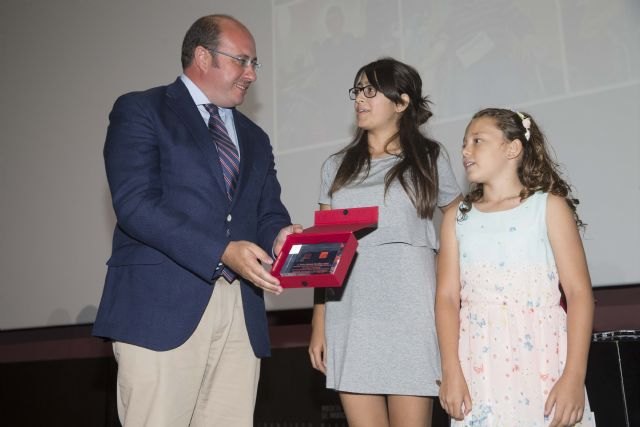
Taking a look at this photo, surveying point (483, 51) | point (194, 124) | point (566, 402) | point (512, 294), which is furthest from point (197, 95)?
point (483, 51)

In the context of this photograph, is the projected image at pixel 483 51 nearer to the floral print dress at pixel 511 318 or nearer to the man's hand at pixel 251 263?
the floral print dress at pixel 511 318

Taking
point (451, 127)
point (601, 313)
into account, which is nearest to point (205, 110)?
point (451, 127)

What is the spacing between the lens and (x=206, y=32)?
6.97ft

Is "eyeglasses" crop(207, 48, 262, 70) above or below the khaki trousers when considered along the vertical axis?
above

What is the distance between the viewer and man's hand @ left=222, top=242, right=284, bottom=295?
1.61 meters

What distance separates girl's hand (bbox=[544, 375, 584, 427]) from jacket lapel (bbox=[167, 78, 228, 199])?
101cm

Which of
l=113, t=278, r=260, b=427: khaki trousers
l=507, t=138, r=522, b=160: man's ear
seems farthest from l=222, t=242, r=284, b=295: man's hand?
l=507, t=138, r=522, b=160: man's ear

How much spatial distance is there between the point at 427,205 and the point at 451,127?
115 cm

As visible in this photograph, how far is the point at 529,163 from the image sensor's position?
196 centimetres

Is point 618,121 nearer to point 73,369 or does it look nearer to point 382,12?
point 382,12

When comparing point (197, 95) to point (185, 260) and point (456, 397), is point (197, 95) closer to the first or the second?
point (185, 260)

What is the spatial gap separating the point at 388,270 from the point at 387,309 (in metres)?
0.11

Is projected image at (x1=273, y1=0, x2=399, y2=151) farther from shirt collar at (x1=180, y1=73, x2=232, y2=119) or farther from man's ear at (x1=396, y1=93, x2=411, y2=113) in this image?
shirt collar at (x1=180, y1=73, x2=232, y2=119)

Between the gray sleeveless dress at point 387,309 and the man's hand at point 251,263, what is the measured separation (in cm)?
38
